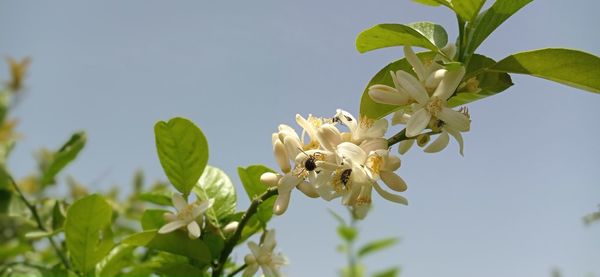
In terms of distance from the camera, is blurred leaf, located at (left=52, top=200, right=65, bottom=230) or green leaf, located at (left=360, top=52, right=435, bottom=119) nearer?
green leaf, located at (left=360, top=52, right=435, bottom=119)

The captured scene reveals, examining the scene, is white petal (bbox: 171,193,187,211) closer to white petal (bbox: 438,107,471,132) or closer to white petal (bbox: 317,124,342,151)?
white petal (bbox: 317,124,342,151)

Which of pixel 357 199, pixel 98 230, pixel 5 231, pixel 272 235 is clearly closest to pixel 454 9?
pixel 357 199

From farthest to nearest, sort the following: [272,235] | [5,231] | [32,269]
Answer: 1. [5,231]
2. [32,269]
3. [272,235]

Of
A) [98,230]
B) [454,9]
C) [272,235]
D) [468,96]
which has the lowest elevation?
[98,230]

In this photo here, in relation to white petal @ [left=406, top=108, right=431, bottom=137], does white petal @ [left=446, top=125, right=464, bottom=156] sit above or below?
above

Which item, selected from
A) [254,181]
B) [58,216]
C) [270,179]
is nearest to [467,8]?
[270,179]

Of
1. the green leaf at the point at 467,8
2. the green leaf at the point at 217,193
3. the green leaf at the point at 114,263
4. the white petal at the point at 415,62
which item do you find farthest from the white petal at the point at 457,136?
the green leaf at the point at 114,263

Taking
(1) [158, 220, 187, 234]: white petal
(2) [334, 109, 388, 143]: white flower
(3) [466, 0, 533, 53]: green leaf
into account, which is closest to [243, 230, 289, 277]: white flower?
(1) [158, 220, 187, 234]: white petal

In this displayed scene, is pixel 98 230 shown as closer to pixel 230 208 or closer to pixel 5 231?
pixel 230 208
